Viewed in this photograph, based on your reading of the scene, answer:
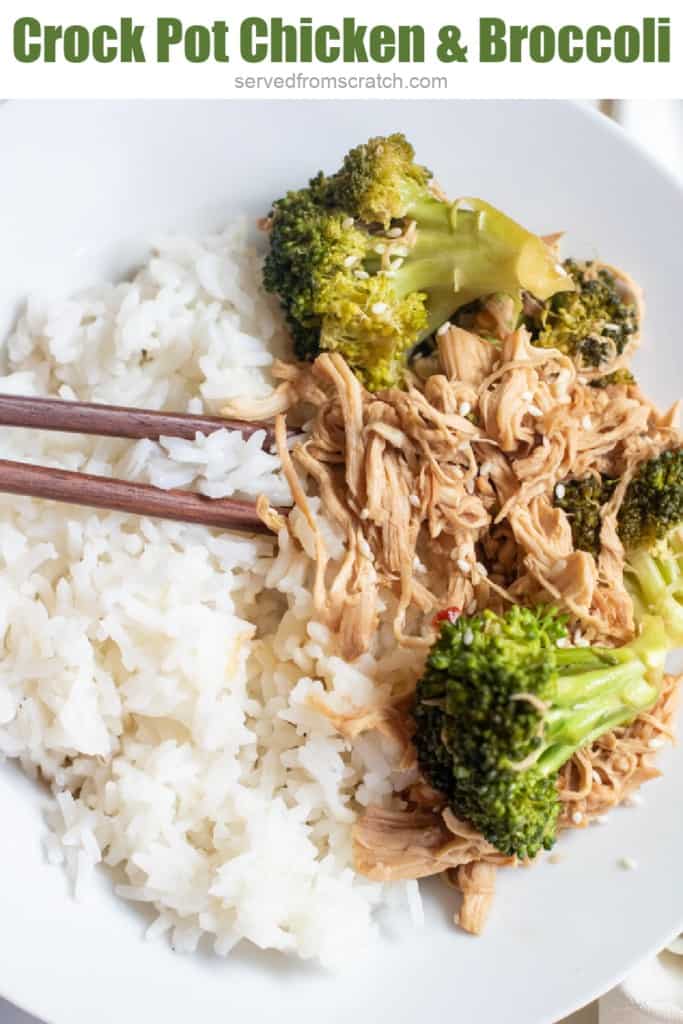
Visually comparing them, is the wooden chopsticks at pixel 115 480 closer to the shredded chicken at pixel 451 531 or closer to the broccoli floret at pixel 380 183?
the shredded chicken at pixel 451 531

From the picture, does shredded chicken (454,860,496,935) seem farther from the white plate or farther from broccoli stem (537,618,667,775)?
broccoli stem (537,618,667,775)

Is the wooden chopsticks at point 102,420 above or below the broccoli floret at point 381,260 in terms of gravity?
below

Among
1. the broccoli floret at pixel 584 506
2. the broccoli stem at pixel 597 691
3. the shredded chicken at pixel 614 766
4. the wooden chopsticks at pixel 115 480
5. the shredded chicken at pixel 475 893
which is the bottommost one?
the shredded chicken at pixel 475 893

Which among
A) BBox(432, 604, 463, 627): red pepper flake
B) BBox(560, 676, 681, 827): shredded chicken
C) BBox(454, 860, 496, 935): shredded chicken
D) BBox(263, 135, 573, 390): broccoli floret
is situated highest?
BBox(263, 135, 573, 390): broccoli floret

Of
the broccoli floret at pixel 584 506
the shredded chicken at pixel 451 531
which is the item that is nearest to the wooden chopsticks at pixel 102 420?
the shredded chicken at pixel 451 531

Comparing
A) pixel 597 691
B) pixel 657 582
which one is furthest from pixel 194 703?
pixel 657 582

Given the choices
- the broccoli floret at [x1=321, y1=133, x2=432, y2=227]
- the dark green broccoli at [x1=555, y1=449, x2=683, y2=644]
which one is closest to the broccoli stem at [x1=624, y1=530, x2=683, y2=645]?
the dark green broccoli at [x1=555, y1=449, x2=683, y2=644]

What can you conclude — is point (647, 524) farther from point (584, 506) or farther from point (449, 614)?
point (449, 614)
